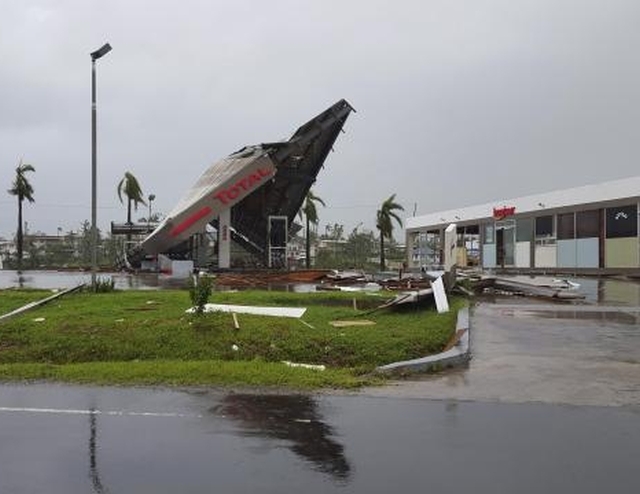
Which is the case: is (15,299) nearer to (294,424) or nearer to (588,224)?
(294,424)

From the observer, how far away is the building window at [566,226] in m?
48.5

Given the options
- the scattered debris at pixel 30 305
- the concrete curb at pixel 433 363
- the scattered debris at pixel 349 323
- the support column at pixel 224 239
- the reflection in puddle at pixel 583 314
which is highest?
the support column at pixel 224 239

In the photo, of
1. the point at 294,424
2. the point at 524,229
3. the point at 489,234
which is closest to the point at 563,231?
the point at 524,229

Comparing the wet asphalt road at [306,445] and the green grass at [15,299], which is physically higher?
the green grass at [15,299]

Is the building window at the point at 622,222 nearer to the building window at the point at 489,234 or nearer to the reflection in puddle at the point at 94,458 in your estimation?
→ the building window at the point at 489,234

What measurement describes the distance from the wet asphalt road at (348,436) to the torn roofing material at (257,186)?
30139 millimetres

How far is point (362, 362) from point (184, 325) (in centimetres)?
373

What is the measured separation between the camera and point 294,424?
25.3 feet

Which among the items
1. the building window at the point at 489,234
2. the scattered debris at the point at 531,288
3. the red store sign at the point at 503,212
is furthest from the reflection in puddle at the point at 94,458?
the building window at the point at 489,234

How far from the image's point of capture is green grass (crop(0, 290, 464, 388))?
10688 mm

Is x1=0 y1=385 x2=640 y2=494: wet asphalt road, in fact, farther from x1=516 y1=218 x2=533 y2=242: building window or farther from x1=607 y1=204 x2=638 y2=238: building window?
x1=516 y1=218 x2=533 y2=242: building window

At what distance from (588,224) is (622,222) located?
3540 millimetres

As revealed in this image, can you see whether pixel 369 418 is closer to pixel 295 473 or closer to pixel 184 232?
pixel 295 473

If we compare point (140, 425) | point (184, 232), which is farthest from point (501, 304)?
point (184, 232)
